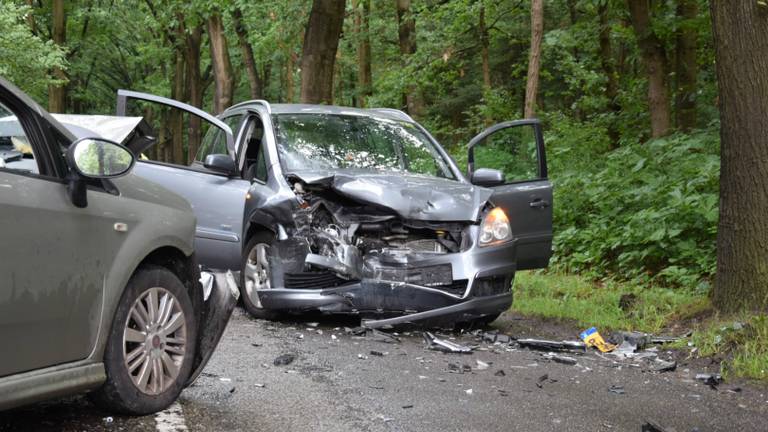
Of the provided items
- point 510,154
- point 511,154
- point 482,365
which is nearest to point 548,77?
point 511,154

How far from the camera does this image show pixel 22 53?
27.3 meters

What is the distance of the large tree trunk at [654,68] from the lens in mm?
17156

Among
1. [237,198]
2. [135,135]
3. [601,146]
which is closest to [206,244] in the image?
[237,198]

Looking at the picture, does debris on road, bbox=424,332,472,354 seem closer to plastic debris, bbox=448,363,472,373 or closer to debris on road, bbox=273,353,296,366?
plastic debris, bbox=448,363,472,373

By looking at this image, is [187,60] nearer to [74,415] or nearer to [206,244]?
[206,244]

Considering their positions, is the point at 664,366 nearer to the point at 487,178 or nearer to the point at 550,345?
the point at 550,345

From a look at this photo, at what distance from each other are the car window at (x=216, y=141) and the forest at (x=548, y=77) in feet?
15.2

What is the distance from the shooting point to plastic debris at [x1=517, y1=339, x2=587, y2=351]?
25.5 ft

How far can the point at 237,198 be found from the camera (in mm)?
9078

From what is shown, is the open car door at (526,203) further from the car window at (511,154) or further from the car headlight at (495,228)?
the car window at (511,154)

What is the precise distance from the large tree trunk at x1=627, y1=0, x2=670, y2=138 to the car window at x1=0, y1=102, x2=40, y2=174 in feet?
47.2

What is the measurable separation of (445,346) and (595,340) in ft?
4.58

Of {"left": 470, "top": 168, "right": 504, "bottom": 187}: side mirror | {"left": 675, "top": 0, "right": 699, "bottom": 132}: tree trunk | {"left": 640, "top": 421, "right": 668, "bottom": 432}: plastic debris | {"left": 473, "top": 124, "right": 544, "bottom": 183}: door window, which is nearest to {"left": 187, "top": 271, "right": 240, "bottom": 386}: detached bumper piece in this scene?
{"left": 640, "top": 421, "right": 668, "bottom": 432}: plastic debris

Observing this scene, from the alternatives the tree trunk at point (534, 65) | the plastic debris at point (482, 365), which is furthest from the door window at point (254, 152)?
the tree trunk at point (534, 65)
